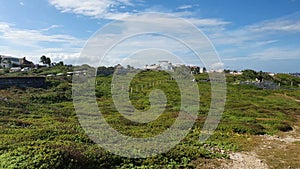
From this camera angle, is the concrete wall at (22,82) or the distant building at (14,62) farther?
the distant building at (14,62)

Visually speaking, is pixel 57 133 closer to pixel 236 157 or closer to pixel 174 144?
pixel 174 144

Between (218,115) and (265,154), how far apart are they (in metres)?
13.3

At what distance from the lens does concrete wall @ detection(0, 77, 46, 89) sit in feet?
149

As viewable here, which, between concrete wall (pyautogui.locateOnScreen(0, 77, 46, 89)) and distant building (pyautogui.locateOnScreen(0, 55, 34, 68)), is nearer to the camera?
concrete wall (pyautogui.locateOnScreen(0, 77, 46, 89))

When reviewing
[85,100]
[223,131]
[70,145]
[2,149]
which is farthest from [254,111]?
[2,149]

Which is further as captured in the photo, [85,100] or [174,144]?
[85,100]

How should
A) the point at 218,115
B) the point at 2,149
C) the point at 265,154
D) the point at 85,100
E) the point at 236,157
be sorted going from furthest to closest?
1. the point at 85,100
2. the point at 218,115
3. the point at 265,154
4. the point at 236,157
5. the point at 2,149

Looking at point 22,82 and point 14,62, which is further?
point 14,62

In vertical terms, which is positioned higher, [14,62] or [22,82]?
[14,62]

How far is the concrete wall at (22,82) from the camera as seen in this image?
45.6 metres

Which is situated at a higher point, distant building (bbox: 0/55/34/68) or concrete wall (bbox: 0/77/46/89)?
distant building (bbox: 0/55/34/68)

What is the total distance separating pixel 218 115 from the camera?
29.8 meters

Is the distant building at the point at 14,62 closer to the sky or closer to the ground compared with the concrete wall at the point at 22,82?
closer to the sky

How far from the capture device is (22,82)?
48594mm
